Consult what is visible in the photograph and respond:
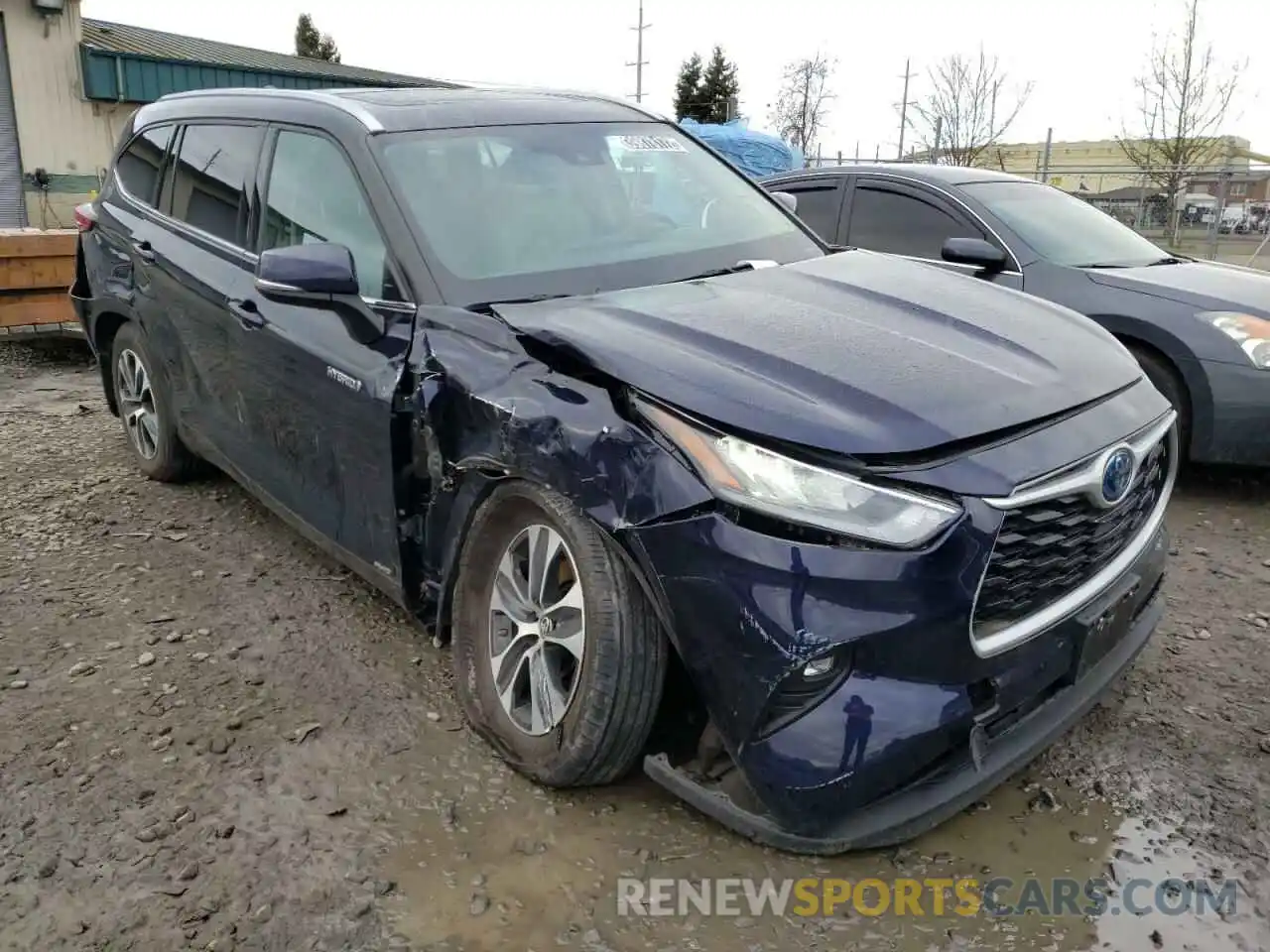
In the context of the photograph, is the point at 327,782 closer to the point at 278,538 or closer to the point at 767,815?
the point at 767,815

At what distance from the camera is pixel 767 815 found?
2.22m

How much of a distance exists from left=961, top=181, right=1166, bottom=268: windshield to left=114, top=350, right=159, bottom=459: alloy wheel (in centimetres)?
450

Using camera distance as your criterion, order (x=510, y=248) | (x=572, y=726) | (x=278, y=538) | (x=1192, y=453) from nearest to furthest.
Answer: (x=572, y=726), (x=510, y=248), (x=278, y=538), (x=1192, y=453)

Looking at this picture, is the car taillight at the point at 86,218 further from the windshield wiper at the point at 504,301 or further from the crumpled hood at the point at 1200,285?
the crumpled hood at the point at 1200,285

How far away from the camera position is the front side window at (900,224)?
19.0ft

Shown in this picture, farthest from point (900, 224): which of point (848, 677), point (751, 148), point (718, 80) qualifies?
point (718, 80)

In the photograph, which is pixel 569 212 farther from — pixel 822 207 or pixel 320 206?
pixel 822 207

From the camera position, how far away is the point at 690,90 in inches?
1836

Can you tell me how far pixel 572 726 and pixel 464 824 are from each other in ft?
1.31

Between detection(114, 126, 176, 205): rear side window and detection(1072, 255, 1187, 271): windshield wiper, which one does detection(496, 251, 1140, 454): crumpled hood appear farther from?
detection(114, 126, 176, 205): rear side window

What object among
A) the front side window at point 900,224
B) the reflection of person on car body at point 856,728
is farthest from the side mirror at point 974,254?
the reflection of person on car body at point 856,728

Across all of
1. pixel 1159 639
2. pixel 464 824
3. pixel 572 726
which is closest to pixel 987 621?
pixel 572 726

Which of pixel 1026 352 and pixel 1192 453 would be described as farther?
pixel 1192 453

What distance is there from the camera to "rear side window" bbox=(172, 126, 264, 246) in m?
3.84
